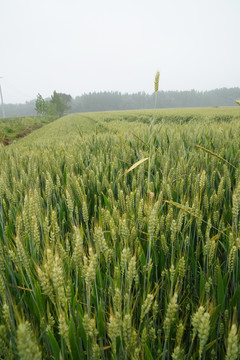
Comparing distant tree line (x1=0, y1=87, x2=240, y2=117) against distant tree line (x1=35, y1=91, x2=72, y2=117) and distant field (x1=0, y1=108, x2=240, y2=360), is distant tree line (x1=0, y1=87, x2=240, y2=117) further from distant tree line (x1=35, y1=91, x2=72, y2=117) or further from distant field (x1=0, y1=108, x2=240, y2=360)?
distant field (x1=0, y1=108, x2=240, y2=360)

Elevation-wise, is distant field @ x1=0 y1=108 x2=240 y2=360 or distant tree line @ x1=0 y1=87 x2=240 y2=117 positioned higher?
distant tree line @ x1=0 y1=87 x2=240 y2=117

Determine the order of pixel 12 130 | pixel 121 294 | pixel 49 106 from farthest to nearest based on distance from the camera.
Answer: pixel 49 106 → pixel 12 130 → pixel 121 294

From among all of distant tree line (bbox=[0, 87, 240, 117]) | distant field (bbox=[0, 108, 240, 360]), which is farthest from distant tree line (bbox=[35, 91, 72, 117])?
distant field (bbox=[0, 108, 240, 360])

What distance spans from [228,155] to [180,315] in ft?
4.19

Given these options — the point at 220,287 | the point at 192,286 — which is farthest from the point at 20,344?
the point at 192,286

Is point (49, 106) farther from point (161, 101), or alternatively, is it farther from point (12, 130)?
point (161, 101)

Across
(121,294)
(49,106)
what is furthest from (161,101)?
Result: (121,294)

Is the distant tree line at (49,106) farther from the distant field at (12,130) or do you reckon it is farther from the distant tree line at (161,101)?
the distant field at (12,130)

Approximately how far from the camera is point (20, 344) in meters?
0.30

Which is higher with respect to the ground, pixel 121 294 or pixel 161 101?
pixel 161 101

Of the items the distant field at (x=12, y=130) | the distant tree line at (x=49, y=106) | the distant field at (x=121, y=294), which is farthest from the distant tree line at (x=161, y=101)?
the distant field at (x=121, y=294)

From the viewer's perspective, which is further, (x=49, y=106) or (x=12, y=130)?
(x=49, y=106)

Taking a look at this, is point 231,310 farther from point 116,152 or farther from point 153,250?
point 116,152

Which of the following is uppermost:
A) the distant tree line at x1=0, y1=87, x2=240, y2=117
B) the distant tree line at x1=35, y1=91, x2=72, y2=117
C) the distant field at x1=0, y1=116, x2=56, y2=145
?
the distant tree line at x1=0, y1=87, x2=240, y2=117
